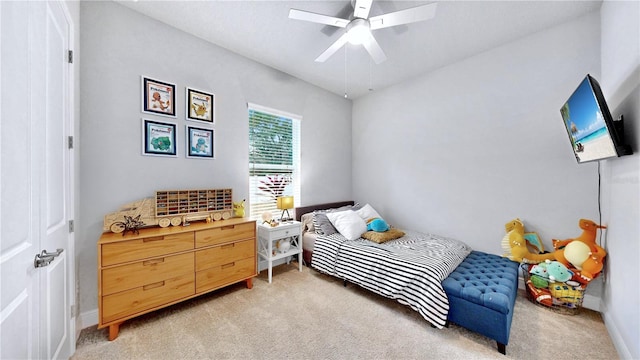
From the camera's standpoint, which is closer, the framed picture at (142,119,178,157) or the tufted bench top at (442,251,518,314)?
the tufted bench top at (442,251,518,314)

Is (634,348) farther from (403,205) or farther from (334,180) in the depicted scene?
(334,180)

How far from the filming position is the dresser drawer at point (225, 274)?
221cm

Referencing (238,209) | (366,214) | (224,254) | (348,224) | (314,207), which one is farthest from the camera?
(314,207)

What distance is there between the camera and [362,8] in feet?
5.94

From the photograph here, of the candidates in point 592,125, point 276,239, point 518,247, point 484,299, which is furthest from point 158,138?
point 518,247

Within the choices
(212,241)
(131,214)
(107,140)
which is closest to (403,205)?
(212,241)

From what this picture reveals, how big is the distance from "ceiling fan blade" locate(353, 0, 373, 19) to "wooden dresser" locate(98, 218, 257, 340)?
90.3 inches

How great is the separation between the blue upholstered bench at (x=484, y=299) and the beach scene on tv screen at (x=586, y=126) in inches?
48.4

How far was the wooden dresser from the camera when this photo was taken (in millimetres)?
1751

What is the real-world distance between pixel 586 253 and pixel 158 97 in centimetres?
436

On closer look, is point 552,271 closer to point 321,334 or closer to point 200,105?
point 321,334

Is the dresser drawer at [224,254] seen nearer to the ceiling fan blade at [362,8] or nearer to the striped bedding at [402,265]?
the striped bedding at [402,265]

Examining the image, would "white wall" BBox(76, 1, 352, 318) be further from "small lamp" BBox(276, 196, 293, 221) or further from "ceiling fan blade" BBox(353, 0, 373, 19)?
"ceiling fan blade" BBox(353, 0, 373, 19)

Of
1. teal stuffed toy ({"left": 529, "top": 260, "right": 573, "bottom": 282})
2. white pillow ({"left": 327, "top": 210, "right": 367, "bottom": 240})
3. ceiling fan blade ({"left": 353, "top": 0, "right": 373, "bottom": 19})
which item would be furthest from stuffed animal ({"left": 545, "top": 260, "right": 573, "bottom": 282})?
ceiling fan blade ({"left": 353, "top": 0, "right": 373, "bottom": 19})
